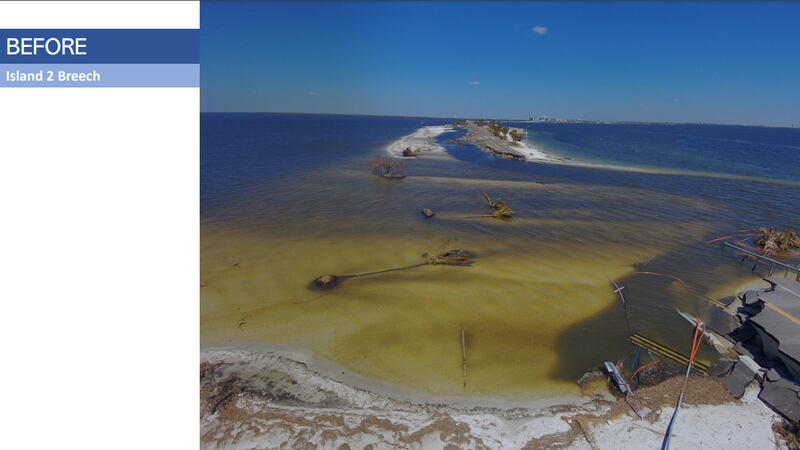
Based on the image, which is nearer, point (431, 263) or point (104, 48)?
point (104, 48)

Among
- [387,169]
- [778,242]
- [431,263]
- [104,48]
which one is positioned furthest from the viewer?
[387,169]

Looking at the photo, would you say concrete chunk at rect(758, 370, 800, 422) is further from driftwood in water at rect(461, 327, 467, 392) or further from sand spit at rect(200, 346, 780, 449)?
driftwood in water at rect(461, 327, 467, 392)

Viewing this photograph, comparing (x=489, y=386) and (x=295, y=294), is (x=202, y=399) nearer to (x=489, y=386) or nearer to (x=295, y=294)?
(x=295, y=294)

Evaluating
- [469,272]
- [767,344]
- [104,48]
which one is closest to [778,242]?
[767,344]

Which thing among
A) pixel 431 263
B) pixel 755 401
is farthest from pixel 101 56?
pixel 755 401

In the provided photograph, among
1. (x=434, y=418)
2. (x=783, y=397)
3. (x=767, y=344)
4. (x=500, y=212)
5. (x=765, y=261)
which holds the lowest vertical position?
(x=434, y=418)

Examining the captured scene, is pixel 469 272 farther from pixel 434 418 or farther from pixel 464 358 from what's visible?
pixel 434 418
